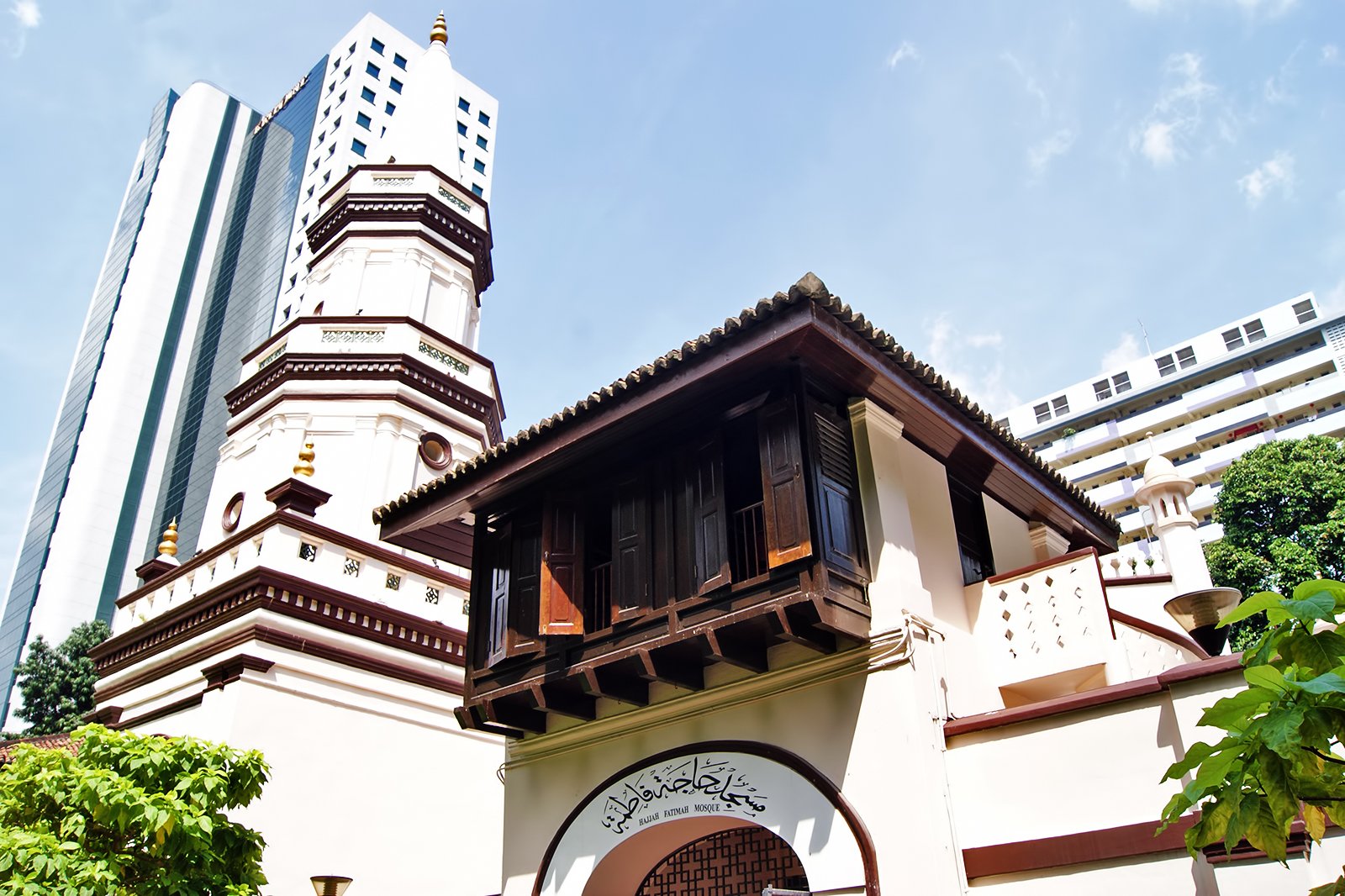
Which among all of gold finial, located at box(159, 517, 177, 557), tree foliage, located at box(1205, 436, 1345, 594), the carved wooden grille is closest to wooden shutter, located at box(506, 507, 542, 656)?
the carved wooden grille

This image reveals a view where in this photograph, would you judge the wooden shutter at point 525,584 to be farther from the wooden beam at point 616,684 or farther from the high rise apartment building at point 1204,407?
the high rise apartment building at point 1204,407

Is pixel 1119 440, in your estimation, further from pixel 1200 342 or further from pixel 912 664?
pixel 912 664

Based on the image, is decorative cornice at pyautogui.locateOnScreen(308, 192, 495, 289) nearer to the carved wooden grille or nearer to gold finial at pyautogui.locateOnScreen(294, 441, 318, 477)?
gold finial at pyautogui.locateOnScreen(294, 441, 318, 477)

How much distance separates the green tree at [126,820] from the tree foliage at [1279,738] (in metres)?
7.40

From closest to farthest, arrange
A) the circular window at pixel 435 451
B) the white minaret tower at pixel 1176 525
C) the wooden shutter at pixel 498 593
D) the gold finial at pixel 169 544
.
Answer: the wooden shutter at pixel 498 593 < the white minaret tower at pixel 1176 525 < the gold finial at pixel 169 544 < the circular window at pixel 435 451

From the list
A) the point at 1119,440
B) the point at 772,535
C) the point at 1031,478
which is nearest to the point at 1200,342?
the point at 1119,440

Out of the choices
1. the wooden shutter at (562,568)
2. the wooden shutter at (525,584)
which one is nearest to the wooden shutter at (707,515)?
the wooden shutter at (562,568)

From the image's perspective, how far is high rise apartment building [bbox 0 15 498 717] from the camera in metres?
65.1

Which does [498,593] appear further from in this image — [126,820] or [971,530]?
[971,530]

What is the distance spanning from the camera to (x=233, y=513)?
18.6m

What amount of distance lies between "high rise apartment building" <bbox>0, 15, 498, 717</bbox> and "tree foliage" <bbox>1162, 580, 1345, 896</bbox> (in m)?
58.4

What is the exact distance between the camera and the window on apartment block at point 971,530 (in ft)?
37.7

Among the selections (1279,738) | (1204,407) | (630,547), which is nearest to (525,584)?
(630,547)

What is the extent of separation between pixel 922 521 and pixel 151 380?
73932 mm
